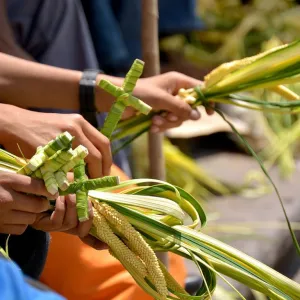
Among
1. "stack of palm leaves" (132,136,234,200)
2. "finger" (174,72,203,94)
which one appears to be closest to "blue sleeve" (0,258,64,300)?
"finger" (174,72,203,94)

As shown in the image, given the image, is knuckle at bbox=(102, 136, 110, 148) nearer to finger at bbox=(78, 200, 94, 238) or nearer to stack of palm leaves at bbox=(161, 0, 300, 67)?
finger at bbox=(78, 200, 94, 238)

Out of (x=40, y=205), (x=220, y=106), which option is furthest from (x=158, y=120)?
(x=220, y=106)

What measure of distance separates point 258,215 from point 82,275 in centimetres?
79

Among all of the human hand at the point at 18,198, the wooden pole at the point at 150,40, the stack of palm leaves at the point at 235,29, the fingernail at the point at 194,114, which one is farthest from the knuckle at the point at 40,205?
the stack of palm leaves at the point at 235,29

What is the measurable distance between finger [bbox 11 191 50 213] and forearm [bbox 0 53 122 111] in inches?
11.1

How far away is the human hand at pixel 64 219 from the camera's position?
0.70m

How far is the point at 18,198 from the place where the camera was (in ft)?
2.17

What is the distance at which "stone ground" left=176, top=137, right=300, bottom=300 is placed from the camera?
4.86 ft

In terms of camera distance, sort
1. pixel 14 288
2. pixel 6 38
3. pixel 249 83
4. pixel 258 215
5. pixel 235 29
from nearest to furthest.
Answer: pixel 14 288, pixel 249 83, pixel 6 38, pixel 258 215, pixel 235 29

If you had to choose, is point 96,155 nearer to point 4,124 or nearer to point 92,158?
point 92,158

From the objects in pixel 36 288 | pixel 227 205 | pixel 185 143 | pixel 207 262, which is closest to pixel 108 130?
pixel 207 262

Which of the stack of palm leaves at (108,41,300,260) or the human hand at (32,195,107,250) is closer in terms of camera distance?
the human hand at (32,195,107,250)

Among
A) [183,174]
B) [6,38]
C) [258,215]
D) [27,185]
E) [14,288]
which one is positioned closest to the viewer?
→ [14,288]

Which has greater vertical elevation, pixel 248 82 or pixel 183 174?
pixel 248 82
